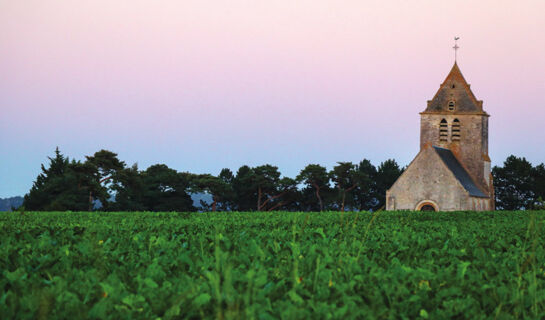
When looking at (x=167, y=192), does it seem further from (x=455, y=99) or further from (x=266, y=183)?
(x=455, y=99)

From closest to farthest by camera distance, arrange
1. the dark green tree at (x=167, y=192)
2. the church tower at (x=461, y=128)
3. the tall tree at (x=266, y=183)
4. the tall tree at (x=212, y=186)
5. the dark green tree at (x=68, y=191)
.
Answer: the dark green tree at (x=68, y=191), the church tower at (x=461, y=128), the dark green tree at (x=167, y=192), the tall tree at (x=212, y=186), the tall tree at (x=266, y=183)

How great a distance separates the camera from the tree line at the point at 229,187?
55656mm

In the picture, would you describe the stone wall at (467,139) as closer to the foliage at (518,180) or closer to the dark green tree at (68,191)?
the foliage at (518,180)

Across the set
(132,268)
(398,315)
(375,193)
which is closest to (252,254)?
(132,268)

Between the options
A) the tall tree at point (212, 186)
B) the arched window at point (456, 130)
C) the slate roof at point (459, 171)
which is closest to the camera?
the slate roof at point (459, 171)

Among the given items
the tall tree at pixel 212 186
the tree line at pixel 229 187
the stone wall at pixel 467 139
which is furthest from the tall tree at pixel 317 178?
the stone wall at pixel 467 139

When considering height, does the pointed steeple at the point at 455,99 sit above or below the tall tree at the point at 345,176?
above

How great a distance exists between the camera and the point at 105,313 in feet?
12.4

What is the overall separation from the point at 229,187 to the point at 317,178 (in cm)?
1202

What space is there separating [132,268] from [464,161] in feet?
195

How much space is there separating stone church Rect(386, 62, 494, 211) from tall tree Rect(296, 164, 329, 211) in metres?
18.9

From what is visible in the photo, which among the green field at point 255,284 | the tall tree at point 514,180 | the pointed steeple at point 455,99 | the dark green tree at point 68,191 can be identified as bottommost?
the green field at point 255,284

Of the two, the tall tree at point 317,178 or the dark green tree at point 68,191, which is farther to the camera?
the tall tree at point 317,178

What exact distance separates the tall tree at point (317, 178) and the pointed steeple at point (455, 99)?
1960 cm
